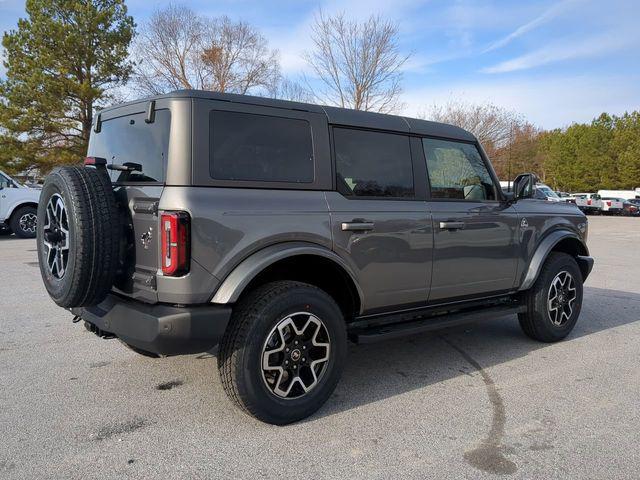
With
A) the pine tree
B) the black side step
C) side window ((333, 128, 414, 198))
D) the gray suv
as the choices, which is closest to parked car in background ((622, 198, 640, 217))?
the pine tree

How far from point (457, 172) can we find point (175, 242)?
2628mm

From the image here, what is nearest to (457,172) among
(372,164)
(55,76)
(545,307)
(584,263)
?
(372,164)

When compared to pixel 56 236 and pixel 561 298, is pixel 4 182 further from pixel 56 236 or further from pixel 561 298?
pixel 561 298

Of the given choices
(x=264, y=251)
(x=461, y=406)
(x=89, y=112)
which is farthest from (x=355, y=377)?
(x=89, y=112)

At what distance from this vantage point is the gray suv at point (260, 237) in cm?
294

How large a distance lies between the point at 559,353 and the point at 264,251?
315 centimetres

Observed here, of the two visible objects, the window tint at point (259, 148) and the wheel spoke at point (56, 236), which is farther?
the wheel spoke at point (56, 236)

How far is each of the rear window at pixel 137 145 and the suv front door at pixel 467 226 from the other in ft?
6.80

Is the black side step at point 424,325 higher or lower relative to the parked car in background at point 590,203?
lower

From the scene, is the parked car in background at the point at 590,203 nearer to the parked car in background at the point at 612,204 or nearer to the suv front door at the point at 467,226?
the parked car in background at the point at 612,204

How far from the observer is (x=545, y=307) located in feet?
15.9

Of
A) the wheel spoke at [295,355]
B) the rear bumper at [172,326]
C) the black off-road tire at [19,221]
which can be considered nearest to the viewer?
the rear bumper at [172,326]

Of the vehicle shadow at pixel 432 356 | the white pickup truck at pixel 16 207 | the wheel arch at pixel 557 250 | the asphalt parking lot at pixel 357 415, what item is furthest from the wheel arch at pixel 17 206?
the wheel arch at pixel 557 250

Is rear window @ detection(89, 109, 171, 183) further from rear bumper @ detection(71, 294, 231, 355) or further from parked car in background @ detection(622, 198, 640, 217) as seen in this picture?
parked car in background @ detection(622, 198, 640, 217)
